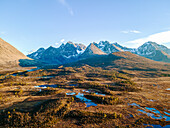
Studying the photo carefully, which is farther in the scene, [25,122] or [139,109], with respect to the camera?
[139,109]

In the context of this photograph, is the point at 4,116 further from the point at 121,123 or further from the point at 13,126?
the point at 121,123

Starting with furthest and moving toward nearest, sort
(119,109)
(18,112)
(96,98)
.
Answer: (96,98), (119,109), (18,112)

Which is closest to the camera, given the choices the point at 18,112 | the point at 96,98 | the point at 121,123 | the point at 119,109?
the point at 121,123

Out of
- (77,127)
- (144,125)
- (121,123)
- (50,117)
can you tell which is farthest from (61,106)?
(144,125)

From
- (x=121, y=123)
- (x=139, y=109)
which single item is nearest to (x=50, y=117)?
(x=121, y=123)

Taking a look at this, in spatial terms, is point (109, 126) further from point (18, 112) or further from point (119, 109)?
point (18, 112)

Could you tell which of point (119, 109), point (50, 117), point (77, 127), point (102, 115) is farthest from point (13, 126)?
point (119, 109)

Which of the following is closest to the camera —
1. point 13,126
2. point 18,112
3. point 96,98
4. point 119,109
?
point 13,126

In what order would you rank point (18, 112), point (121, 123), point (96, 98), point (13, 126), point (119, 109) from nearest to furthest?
point (13, 126), point (121, 123), point (18, 112), point (119, 109), point (96, 98)

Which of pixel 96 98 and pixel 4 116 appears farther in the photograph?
pixel 96 98
